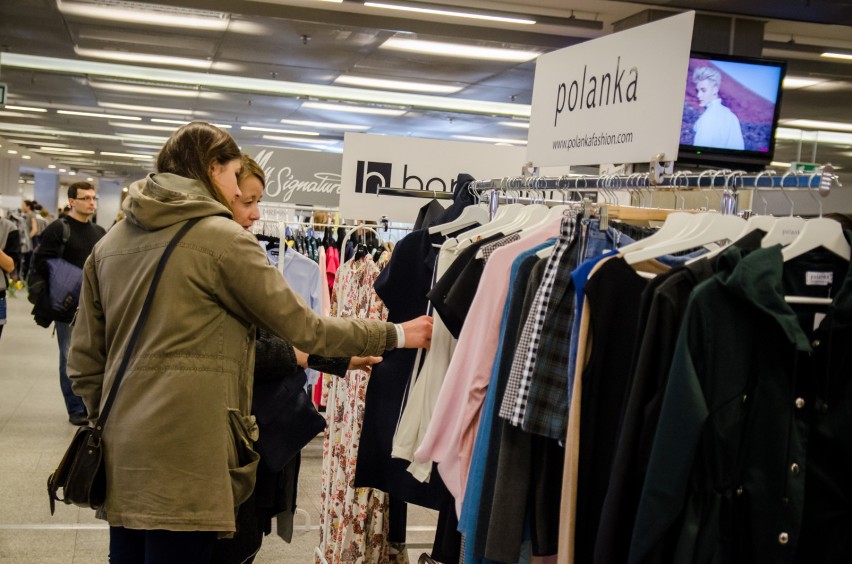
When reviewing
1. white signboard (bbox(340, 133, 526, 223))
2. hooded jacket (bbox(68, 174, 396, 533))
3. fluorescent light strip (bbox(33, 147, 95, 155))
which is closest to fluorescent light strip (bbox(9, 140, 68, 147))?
fluorescent light strip (bbox(33, 147, 95, 155))

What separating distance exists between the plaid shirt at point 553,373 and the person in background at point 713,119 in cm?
441

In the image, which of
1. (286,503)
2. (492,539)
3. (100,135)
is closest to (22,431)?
(286,503)

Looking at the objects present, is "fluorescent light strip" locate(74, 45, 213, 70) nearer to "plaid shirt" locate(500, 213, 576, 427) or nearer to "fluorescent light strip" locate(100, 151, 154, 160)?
"plaid shirt" locate(500, 213, 576, 427)

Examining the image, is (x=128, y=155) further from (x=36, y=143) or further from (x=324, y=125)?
(x=324, y=125)

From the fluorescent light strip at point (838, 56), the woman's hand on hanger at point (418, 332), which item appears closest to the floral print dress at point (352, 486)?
the woman's hand on hanger at point (418, 332)

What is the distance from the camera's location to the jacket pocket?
230 cm

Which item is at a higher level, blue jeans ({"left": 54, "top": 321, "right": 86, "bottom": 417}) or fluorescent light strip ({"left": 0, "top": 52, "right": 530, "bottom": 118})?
fluorescent light strip ({"left": 0, "top": 52, "right": 530, "bottom": 118})

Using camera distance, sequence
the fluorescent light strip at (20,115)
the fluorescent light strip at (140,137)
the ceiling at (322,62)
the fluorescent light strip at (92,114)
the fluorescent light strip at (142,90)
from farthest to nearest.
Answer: the fluorescent light strip at (140,137)
the fluorescent light strip at (20,115)
the fluorescent light strip at (92,114)
the fluorescent light strip at (142,90)
the ceiling at (322,62)

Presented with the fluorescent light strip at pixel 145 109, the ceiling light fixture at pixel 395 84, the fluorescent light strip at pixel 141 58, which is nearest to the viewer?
the fluorescent light strip at pixel 141 58

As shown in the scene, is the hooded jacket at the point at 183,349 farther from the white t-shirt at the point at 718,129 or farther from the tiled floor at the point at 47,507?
the white t-shirt at the point at 718,129

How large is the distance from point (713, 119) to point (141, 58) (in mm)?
7147

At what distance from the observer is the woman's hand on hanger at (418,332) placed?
8.64ft

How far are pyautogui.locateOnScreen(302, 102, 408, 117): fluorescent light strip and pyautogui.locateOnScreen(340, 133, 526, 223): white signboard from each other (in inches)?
372

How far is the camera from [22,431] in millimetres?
6711
